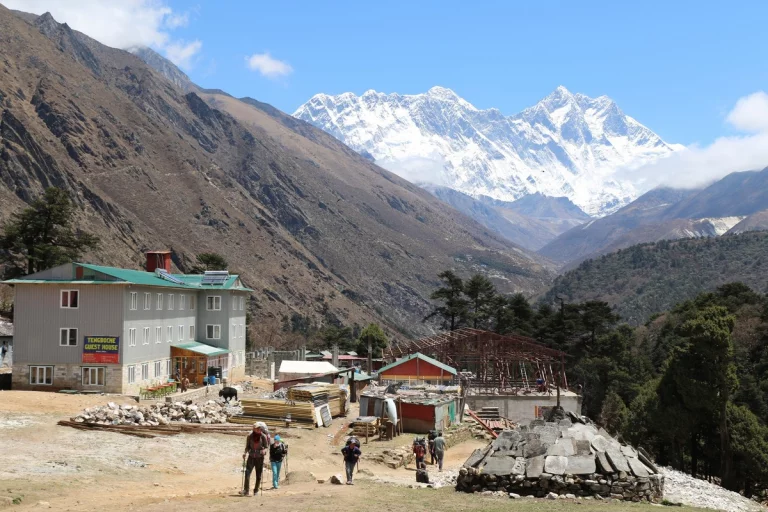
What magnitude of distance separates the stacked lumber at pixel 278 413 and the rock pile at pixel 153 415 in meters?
→ 0.94

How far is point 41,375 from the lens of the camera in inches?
1618

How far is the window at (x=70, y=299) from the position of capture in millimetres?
41281

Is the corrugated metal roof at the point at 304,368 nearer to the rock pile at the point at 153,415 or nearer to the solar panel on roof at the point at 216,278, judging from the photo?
the solar panel on roof at the point at 216,278

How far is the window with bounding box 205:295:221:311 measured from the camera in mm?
55375

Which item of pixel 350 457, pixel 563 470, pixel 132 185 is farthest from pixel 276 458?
pixel 132 185

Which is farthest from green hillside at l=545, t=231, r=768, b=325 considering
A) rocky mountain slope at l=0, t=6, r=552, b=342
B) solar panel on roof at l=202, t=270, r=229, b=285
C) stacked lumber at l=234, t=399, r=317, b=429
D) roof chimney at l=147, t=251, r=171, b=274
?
stacked lumber at l=234, t=399, r=317, b=429

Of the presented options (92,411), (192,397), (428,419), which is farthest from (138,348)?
(428,419)

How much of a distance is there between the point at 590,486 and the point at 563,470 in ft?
2.38

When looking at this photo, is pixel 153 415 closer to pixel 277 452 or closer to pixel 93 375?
pixel 93 375

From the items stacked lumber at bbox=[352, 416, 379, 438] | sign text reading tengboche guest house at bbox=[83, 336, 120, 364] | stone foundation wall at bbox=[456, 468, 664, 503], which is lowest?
stone foundation wall at bbox=[456, 468, 664, 503]

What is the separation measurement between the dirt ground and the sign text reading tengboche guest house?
6.37 meters

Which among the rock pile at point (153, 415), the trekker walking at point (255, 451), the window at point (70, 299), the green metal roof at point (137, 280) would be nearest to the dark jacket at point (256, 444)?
the trekker walking at point (255, 451)

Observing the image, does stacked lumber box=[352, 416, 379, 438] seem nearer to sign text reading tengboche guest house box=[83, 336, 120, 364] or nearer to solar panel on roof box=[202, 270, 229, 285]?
sign text reading tengboche guest house box=[83, 336, 120, 364]

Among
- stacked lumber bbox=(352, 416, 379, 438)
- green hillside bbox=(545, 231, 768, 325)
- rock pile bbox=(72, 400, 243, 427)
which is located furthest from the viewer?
green hillside bbox=(545, 231, 768, 325)
